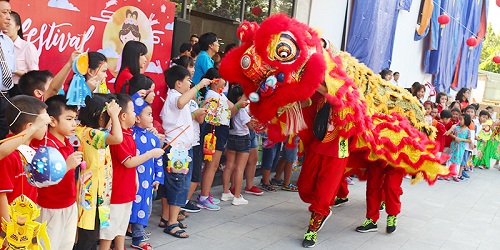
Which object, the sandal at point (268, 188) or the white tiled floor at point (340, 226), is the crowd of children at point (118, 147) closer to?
the white tiled floor at point (340, 226)

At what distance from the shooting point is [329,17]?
8.75 m

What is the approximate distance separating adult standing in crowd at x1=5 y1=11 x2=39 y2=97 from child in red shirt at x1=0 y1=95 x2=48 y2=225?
108 centimetres

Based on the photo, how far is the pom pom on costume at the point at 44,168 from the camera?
2.47m

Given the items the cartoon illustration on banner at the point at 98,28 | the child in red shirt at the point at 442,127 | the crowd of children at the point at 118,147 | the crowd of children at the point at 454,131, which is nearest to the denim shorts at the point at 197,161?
the crowd of children at the point at 118,147

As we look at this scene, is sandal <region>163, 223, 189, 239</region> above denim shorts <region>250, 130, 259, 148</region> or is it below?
below

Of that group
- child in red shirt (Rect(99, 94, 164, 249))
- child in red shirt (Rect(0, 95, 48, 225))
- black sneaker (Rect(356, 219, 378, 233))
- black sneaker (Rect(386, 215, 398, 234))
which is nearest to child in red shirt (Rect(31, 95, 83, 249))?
child in red shirt (Rect(0, 95, 48, 225))

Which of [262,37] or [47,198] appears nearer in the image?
[47,198]

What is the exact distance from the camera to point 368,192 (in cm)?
536

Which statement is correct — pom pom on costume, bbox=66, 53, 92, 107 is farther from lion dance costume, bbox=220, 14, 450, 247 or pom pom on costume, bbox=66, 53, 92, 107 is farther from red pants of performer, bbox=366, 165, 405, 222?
red pants of performer, bbox=366, 165, 405, 222

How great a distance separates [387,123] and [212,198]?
1.95 m

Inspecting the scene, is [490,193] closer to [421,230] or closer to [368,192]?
[421,230]

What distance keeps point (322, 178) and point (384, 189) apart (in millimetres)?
971

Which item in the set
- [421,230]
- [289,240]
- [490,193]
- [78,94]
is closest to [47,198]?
[78,94]

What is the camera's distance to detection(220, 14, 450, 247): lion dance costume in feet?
13.5
